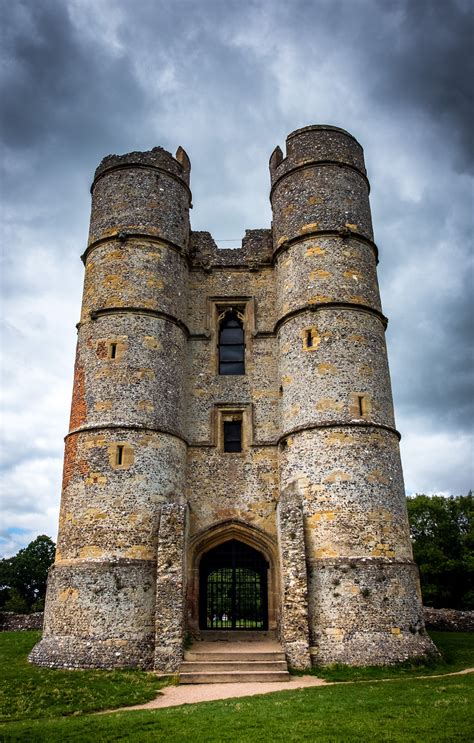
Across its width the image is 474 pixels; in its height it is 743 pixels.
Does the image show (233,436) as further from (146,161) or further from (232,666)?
(146,161)

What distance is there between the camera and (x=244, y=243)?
2022 cm

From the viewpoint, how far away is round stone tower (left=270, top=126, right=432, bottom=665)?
13672 millimetres

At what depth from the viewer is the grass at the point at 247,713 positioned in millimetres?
7500

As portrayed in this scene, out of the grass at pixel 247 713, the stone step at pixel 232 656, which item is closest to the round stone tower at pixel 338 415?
the stone step at pixel 232 656

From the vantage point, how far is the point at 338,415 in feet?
50.9

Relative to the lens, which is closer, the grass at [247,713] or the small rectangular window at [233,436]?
the grass at [247,713]

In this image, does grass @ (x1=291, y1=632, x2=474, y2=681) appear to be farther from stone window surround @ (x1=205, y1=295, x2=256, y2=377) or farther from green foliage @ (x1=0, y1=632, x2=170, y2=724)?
stone window surround @ (x1=205, y1=295, x2=256, y2=377)

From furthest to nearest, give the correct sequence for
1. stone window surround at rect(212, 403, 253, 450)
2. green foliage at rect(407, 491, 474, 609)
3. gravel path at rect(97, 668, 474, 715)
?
1. green foliage at rect(407, 491, 474, 609)
2. stone window surround at rect(212, 403, 253, 450)
3. gravel path at rect(97, 668, 474, 715)

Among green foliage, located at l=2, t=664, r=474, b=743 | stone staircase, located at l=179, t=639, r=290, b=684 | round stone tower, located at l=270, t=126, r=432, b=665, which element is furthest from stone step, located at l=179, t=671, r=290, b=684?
green foliage, located at l=2, t=664, r=474, b=743

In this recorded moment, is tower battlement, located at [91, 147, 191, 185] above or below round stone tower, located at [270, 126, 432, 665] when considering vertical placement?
above

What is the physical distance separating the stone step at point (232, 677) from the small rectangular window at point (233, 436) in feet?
21.9

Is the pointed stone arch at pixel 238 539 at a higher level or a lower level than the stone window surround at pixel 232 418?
lower

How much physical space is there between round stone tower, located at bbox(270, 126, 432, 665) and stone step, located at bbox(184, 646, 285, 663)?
0.82 m

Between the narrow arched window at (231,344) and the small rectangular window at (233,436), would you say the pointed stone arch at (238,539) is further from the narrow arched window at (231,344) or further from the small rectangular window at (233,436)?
the narrow arched window at (231,344)
